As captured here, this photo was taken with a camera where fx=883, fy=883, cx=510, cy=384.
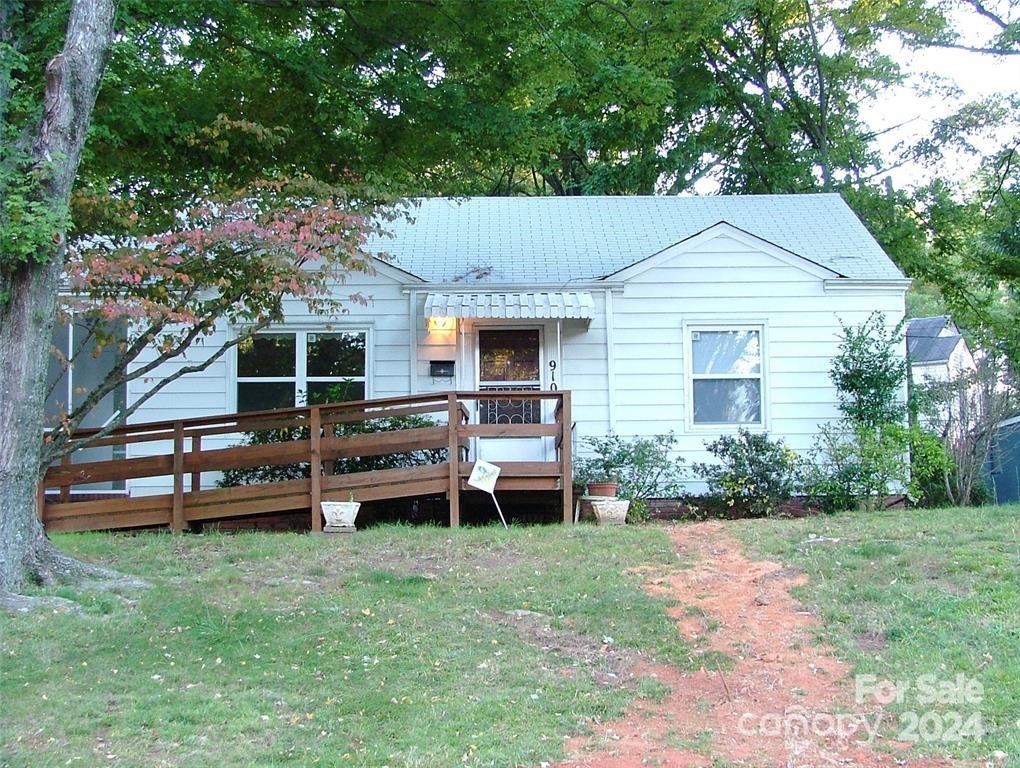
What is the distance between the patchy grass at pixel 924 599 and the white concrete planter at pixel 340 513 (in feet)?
12.8

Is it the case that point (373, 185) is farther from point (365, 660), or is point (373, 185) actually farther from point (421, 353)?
point (365, 660)

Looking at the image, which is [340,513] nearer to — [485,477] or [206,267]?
[485,477]

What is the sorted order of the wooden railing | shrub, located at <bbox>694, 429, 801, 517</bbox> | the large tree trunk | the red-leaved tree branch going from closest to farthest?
the large tree trunk < the red-leaved tree branch < the wooden railing < shrub, located at <bbox>694, 429, 801, 517</bbox>

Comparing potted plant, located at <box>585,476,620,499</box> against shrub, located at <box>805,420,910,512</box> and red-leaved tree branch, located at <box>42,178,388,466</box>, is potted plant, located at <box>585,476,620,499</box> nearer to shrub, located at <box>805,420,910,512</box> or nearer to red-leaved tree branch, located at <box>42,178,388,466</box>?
shrub, located at <box>805,420,910,512</box>

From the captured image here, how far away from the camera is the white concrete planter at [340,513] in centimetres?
912

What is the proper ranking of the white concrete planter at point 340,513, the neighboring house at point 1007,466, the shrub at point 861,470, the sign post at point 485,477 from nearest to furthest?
the white concrete planter at point 340,513, the sign post at point 485,477, the shrub at point 861,470, the neighboring house at point 1007,466

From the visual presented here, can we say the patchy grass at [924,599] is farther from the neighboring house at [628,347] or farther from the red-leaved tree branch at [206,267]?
the red-leaved tree branch at [206,267]

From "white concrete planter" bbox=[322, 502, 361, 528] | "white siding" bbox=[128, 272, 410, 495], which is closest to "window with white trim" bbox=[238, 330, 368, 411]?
"white siding" bbox=[128, 272, 410, 495]

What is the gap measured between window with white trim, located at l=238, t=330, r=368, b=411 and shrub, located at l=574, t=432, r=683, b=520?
3.08m

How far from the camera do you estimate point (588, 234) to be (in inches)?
517

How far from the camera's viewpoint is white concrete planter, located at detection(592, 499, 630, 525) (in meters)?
9.67

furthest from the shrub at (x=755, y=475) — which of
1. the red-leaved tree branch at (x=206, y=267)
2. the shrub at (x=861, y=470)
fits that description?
the red-leaved tree branch at (x=206, y=267)

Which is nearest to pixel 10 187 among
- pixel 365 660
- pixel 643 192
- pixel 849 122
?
pixel 365 660

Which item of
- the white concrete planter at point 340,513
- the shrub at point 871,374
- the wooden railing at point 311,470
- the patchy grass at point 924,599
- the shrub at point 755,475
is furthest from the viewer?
the shrub at point 871,374
